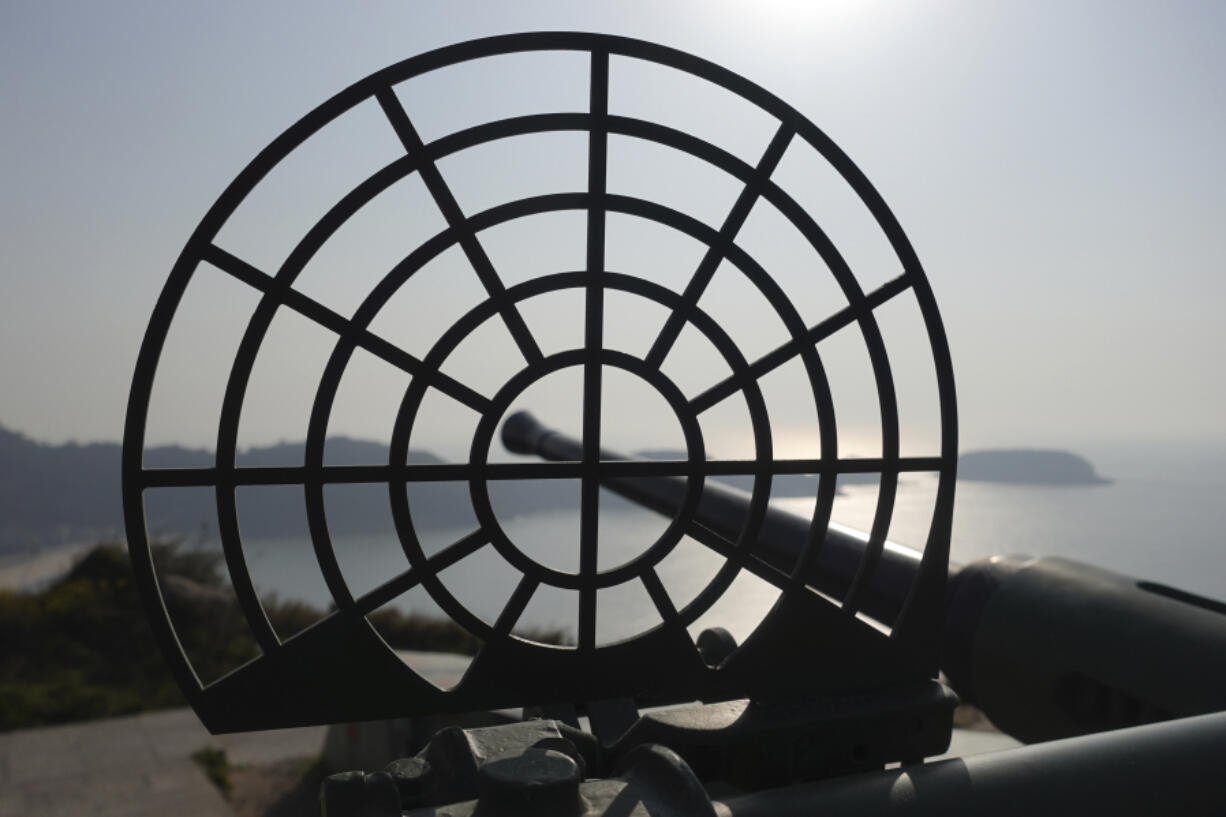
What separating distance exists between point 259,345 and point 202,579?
12601 millimetres

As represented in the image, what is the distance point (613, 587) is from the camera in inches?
65.9

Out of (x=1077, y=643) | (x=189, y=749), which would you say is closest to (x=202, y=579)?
(x=189, y=749)

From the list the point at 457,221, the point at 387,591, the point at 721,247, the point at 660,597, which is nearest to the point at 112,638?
the point at 387,591

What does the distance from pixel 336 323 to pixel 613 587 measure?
65 centimetres

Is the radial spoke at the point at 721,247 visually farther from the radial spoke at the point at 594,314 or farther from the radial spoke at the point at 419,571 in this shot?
the radial spoke at the point at 419,571

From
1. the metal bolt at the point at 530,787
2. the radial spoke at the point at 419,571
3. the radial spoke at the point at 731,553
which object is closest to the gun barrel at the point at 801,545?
Result: the radial spoke at the point at 731,553

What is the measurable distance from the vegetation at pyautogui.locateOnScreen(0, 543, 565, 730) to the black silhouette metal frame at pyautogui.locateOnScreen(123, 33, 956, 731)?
7.48 meters

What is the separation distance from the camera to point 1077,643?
2947 millimetres

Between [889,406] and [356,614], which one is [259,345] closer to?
[356,614]

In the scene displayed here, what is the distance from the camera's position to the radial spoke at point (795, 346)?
171 cm

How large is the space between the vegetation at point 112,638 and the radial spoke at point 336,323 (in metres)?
7.61

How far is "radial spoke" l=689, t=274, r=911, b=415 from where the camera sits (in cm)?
171

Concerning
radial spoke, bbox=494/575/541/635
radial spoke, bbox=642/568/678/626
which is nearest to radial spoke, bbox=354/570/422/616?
radial spoke, bbox=494/575/541/635

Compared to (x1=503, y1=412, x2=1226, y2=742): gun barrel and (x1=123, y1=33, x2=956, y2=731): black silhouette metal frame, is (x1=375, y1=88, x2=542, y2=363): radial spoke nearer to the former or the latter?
(x1=123, y1=33, x2=956, y2=731): black silhouette metal frame
